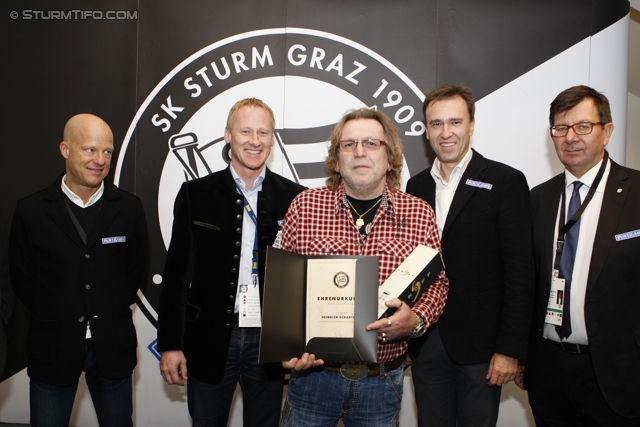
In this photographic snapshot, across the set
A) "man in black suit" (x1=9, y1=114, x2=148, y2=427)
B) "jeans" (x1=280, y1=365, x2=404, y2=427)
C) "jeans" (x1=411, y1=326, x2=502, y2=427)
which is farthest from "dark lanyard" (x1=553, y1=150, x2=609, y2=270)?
"man in black suit" (x1=9, y1=114, x2=148, y2=427)

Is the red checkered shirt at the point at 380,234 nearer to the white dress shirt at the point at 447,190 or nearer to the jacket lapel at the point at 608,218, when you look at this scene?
the white dress shirt at the point at 447,190

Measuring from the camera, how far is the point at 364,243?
202cm

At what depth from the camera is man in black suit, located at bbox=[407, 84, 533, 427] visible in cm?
241

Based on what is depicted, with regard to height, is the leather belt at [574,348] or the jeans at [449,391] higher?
the leather belt at [574,348]

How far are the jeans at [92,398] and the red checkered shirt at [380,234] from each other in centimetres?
136

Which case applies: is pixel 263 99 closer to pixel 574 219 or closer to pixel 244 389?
pixel 244 389

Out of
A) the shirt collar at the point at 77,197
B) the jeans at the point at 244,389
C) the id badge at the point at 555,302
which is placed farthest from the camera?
the shirt collar at the point at 77,197

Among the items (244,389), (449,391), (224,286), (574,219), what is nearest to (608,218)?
(574,219)

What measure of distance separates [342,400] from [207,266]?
98cm

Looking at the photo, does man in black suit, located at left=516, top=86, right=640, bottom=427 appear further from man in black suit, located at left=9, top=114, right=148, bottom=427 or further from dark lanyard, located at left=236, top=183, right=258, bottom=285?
man in black suit, located at left=9, top=114, right=148, bottom=427

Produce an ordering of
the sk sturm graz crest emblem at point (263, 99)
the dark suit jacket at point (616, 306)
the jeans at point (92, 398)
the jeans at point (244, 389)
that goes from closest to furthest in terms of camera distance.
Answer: the dark suit jacket at point (616, 306), the jeans at point (244, 389), the jeans at point (92, 398), the sk sturm graz crest emblem at point (263, 99)

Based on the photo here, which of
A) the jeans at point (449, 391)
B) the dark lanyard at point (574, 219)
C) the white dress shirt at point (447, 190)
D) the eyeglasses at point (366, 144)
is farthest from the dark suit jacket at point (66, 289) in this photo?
the dark lanyard at point (574, 219)

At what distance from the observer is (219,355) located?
2.46m

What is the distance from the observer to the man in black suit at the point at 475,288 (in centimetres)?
241
